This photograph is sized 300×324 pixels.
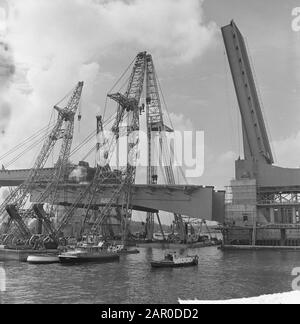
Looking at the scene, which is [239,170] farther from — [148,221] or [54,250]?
[54,250]

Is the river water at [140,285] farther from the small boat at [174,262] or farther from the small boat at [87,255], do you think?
the small boat at [87,255]

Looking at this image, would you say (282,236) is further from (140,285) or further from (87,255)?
(140,285)

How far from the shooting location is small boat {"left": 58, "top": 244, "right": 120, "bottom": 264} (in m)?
59.1

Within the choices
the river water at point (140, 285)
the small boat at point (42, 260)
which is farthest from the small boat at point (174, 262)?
the small boat at point (42, 260)

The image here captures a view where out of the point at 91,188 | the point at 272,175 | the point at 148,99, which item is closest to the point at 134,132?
the point at 148,99

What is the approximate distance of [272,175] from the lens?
107562 mm

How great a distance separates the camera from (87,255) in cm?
6056

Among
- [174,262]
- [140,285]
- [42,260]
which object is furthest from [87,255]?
[140,285]

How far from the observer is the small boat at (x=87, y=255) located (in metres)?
59.1

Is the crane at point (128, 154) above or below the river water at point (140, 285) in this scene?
above

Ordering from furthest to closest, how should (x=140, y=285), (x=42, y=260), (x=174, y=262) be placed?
1. (x=42, y=260)
2. (x=174, y=262)
3. (x=140, y=285)

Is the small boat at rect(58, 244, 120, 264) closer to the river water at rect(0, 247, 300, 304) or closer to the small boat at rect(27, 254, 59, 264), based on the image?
the small boat at rect(27, 254, 59, 264)

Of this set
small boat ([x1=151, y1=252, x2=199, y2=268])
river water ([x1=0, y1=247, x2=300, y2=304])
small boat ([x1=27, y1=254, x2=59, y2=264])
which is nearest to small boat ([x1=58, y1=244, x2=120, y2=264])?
small boat ([x1=27, y1=254, x2=59, y2=264])

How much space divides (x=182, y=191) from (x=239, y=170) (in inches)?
772
